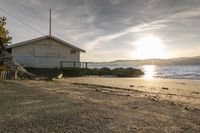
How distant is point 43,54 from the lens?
2998cm

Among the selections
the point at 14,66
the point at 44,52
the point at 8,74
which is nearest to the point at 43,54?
the point at 44,52

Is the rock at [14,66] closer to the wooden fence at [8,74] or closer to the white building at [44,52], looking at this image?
the wooden fence at [8,74]

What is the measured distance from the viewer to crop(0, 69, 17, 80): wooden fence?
1812 cm

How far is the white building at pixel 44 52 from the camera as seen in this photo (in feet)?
94.4

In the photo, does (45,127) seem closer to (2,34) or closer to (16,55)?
(2,34)

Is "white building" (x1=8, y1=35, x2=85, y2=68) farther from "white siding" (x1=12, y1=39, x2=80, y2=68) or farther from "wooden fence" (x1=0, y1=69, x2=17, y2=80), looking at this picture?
"wooden fence" (x1=0, y1=69, x2=17, y2=80)

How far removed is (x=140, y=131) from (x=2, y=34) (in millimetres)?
19149

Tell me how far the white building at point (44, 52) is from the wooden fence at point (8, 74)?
969 cm

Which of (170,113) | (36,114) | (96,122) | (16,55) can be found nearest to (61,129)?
(96,122)

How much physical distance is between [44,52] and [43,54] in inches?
11.8

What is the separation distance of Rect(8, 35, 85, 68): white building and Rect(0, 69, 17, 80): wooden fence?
9690mm

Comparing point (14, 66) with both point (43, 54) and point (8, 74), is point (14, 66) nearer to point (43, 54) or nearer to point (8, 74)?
point (8, 74)

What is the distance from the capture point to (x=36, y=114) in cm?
623

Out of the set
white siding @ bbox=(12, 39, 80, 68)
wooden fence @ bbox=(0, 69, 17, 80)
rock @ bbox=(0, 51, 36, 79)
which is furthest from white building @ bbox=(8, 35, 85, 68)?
wooden fence @ bbox=(0, 69, 17, 80)
